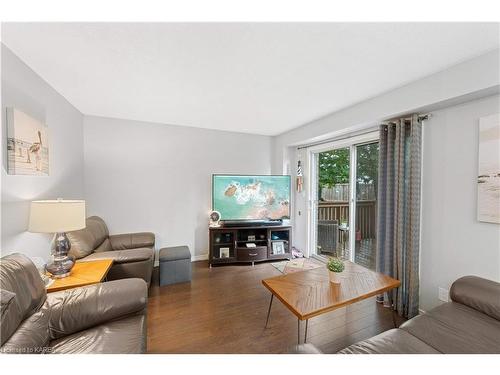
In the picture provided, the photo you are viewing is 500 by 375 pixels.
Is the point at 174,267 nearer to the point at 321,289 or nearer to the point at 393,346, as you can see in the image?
the point at 321,289

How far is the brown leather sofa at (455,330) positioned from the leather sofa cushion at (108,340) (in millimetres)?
896

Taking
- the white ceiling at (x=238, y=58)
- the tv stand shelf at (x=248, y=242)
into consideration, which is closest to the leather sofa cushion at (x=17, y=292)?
the white ceiling at (x=238, y=58)

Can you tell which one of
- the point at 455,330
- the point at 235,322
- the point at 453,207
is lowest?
the point at 235,322

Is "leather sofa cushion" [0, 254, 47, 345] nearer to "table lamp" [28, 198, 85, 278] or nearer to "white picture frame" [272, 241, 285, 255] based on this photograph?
"table lamp" [28, 198, 85, 278]

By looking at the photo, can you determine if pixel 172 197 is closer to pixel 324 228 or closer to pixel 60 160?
pixel 60 160

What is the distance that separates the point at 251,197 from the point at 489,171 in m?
2.65

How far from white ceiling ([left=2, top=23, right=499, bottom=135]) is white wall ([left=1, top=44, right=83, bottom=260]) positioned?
12cm

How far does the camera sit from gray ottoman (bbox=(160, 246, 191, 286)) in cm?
259

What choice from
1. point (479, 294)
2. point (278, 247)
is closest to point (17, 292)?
point (479, 294)

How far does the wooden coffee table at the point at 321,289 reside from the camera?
1.43 m

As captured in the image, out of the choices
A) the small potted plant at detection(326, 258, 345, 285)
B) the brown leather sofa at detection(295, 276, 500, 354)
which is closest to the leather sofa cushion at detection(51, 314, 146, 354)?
the brown leather sofa at detection(295, 276, 500, 354)

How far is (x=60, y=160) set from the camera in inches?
86.2

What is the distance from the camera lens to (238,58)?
1.49m

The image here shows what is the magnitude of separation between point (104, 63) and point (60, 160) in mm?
1295
